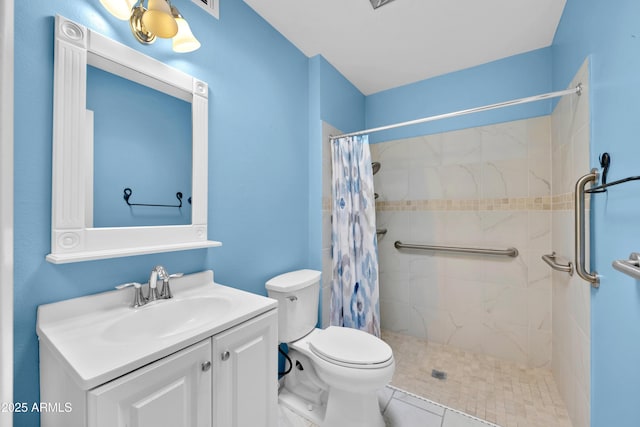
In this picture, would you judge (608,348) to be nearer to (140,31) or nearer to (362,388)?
(362,388)

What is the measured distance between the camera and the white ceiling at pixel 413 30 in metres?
1.58

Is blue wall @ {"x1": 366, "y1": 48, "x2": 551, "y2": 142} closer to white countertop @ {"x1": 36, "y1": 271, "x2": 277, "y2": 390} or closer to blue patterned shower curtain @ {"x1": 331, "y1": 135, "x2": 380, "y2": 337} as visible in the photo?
blue patterned shower curtain @ {"x1": 331, "y1": 135, "x2": 380, "y2": 337}

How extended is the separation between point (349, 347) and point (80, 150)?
4.90 ft

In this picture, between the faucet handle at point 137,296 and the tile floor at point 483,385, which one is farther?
the tile floor at point 483,385

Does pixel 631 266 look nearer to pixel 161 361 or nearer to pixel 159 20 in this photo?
pixel 161 361

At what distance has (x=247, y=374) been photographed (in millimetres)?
1006

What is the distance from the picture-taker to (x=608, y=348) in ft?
3.37

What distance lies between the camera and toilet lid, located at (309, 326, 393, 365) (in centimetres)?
131

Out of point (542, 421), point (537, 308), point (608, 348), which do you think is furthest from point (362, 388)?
point (537, 308)

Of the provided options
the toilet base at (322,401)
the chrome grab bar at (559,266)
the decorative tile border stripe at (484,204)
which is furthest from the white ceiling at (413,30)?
the toilet base at (322,401)

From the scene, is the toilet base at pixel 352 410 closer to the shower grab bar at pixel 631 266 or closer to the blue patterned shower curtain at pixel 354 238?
the blue patterned shower curtain at pixel 354 238

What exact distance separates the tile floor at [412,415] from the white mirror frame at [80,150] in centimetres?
117

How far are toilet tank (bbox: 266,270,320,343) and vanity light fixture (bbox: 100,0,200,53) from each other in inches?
52.0

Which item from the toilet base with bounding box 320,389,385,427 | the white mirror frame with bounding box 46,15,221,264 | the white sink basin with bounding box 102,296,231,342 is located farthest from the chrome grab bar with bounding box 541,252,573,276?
the white mirror frame with bounding box 46,15,221,264
